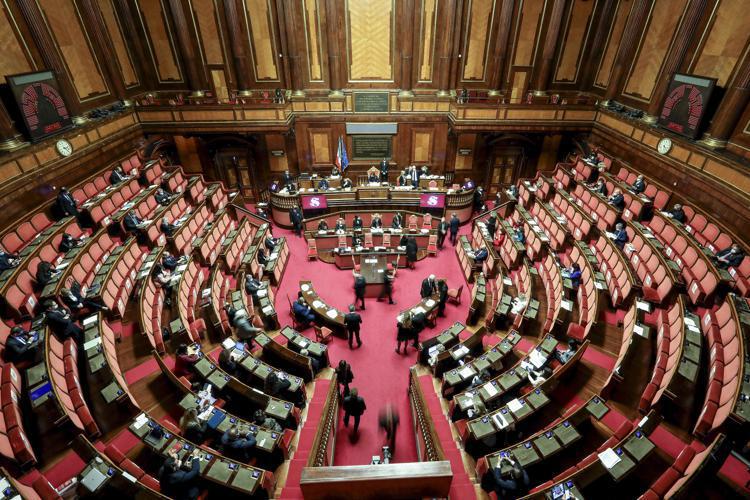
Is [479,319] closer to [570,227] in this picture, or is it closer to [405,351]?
[405,351]

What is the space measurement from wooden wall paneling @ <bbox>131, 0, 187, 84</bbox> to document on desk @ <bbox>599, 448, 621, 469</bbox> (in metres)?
17.9

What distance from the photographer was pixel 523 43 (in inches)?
562

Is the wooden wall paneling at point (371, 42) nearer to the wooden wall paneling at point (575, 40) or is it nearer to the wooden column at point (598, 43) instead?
the wooden wall paneling at point (575, 40)

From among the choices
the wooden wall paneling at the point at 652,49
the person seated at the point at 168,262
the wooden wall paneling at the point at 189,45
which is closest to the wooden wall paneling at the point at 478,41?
the wooden wall paneling at the point at 652,49

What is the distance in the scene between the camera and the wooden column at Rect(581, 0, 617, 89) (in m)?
13.5

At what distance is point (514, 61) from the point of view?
14.6 m

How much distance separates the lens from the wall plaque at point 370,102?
14781 millimetres

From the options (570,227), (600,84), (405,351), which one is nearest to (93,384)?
(405,351)

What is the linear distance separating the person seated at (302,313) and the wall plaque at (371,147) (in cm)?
891

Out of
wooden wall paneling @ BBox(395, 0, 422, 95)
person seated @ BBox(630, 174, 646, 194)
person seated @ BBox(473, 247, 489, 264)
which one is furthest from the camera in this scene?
wooden wall paneling @ BBox(395, 0, 422, 95)

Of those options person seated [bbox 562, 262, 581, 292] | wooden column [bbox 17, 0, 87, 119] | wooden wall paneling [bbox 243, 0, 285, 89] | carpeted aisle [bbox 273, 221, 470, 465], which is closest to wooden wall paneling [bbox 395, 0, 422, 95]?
wooden wall paneling [bbox 243, 0, 285, 89]

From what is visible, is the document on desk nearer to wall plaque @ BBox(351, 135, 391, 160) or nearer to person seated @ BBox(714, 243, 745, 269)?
person seated @ BBox(714, 243, 745, 269)

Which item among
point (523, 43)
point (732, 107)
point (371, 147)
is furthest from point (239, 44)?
point (732, 107)

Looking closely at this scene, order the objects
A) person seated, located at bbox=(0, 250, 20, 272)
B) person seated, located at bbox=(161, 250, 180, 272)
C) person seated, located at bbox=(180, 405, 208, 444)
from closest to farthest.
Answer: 1. person seated, located at bbox=(180, 405, 208, 444)
2. person seated, located at bbox=(0, 250, 20, 272)
3. person seated, located at bbox=(161, 250, 180, 272)
